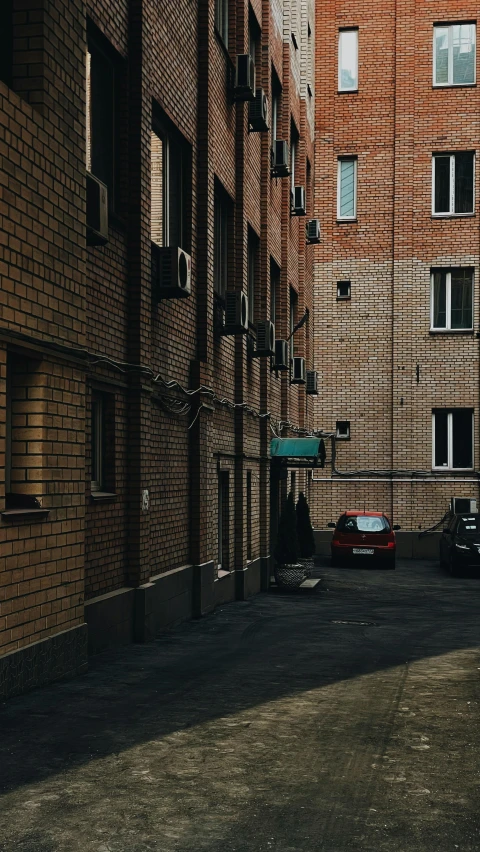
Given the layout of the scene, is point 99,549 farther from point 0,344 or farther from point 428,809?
point 428,809

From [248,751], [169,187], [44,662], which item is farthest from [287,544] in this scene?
[248,751]

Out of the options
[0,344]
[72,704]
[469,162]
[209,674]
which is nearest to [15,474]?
[0,344]

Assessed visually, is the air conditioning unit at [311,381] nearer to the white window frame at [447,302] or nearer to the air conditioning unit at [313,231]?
the air conditioning unit at [313,231]

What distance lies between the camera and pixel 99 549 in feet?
34.4

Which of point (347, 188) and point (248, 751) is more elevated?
point (347, 188)

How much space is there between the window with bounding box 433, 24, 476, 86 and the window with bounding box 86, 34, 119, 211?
20093 millimetres

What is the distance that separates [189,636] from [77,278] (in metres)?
4.97

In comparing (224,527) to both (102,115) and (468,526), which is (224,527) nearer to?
(102,115)

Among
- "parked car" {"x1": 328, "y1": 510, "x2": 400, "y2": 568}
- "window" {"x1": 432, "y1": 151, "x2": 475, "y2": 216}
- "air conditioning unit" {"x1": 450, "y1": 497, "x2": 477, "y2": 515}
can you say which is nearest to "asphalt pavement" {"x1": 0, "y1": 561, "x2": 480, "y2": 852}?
"parked car" {"x1": 328, "y1": 510, "x2": 400, "y2": 568}

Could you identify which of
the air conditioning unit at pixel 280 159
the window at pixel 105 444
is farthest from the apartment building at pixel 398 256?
the window at pixel 105 444

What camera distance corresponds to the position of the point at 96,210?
966 cm

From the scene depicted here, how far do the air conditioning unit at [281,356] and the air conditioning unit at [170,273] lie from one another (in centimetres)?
902

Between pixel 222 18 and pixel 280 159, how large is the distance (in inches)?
176

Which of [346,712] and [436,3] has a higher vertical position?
[436,3]
